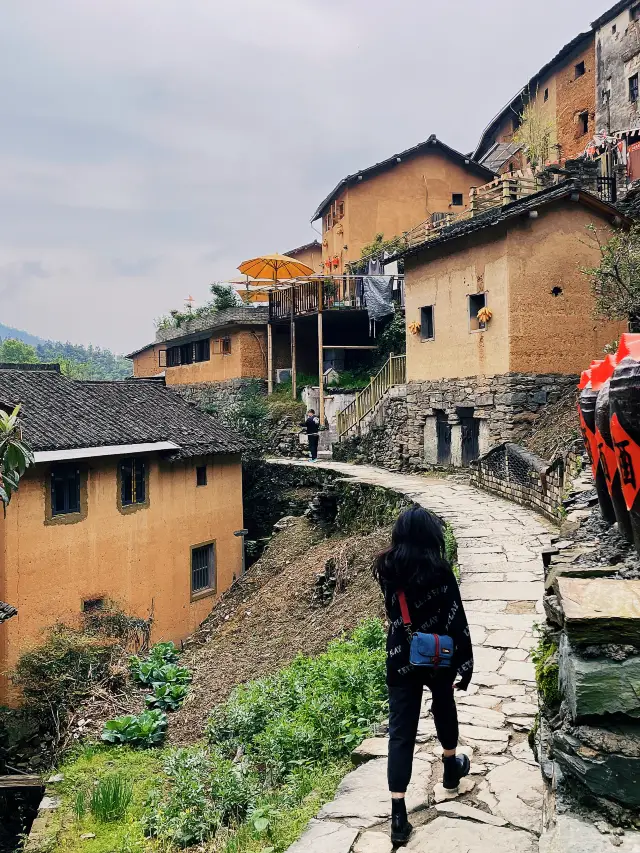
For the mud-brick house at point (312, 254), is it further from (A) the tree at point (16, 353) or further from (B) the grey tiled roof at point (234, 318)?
(A) the tree at point (16, 353)

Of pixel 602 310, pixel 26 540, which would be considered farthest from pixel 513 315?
pixel 26 540

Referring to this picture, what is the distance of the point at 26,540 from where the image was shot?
13812 mm

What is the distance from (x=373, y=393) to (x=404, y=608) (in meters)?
18.2

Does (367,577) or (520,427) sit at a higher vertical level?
(520,427)

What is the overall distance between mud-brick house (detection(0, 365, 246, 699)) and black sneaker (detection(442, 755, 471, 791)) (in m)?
11.5

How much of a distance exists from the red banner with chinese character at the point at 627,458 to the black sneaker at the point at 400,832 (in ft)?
5.84

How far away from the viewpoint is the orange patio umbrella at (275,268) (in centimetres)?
2677

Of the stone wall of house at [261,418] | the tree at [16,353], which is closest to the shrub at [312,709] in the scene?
the stone wall of house at [261,418]

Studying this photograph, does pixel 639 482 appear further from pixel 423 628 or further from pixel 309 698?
pixel 309 698

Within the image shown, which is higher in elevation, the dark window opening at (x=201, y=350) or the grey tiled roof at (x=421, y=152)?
the grey tiled roof at (x=421, y=152)

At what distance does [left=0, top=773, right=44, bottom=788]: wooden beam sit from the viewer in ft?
29.1

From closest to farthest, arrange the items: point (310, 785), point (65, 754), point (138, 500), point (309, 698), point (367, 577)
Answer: point (310, 785) < point (309, 698) < point (65, 754) < point (367, 577) < point (138, 500)

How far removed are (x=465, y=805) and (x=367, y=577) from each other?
6.93 meters

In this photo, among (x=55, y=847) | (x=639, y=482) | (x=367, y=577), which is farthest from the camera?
(x=367, y=577)
